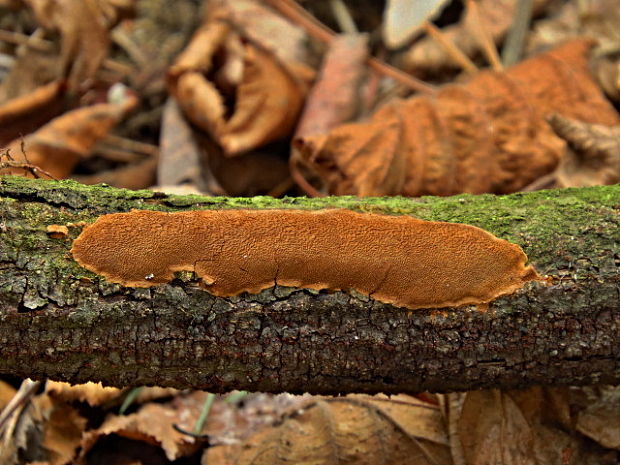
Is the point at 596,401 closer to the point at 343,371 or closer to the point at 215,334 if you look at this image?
the point at 343,371

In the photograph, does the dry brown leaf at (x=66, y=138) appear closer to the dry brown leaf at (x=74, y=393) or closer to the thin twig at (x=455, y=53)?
the dry brown leaf at (x=74, y=393)

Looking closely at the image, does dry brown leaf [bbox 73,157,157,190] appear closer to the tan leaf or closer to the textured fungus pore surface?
the tan leaf

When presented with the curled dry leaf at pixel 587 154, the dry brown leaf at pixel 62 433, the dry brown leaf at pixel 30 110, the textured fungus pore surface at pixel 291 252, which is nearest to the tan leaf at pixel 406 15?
the curled dry leaf at pixel 587 154

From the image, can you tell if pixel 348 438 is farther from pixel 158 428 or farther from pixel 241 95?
pixel 241 95

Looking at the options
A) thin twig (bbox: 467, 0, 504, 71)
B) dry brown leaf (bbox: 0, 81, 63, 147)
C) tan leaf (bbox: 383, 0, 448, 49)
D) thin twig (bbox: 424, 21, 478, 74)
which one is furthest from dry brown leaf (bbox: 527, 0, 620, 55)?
dry brown leaf (bbox: 0, 81, 63, 147)

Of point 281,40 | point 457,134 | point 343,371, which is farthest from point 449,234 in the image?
point 281,40

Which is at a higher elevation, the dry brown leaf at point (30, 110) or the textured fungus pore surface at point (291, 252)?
the textured fungus pore surface at point (291, 252)

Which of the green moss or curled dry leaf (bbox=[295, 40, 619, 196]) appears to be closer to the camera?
the green moss

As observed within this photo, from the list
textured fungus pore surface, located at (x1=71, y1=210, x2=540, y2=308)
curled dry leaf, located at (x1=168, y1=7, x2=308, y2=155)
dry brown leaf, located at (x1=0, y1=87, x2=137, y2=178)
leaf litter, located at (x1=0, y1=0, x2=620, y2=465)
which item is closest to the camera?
textured fungus pore surface, located at (x1=71, y1=210, x2=540, y2=308)
